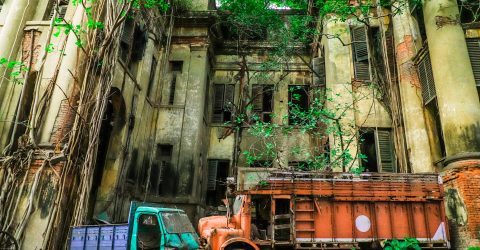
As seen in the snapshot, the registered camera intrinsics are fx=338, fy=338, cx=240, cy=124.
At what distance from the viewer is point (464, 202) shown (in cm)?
844

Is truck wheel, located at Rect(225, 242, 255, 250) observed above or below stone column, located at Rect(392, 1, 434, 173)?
below

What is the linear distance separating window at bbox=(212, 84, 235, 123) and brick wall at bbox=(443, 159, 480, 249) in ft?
35.9

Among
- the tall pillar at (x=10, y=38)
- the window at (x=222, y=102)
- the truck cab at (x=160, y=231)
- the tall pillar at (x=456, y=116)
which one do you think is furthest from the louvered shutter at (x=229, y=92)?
the truck cab at (x=160, y=231)

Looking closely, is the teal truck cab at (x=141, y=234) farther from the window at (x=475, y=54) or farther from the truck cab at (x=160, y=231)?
the window at (x=475, y=54)

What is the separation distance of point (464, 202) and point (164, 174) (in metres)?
11.1

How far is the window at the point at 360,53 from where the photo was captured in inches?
530

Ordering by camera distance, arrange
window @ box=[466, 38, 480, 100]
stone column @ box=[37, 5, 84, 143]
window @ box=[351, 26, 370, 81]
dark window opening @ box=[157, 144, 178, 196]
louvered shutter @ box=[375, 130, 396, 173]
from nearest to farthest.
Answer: stone column @ box=[37, 5, 84, 143]
window @ box=[466, 38, 480, 100]
louvered shutter @ box=[375, 130, 396, 173]
window @ box=[351, 26, 370, 81]
dark window opening @ box=[157, 144, 178, 196]

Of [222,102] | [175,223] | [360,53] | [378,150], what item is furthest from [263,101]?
[175,223]

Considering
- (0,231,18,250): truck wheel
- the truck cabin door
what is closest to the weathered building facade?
(0,231,18,250): truck wheel

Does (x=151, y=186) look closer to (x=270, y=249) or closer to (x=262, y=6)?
(x=270, y=249)

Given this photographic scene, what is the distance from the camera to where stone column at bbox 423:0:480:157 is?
906 centimetres

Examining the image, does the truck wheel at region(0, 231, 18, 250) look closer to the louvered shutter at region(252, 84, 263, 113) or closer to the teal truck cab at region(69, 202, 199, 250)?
the teal truck cab at region(69, 202, 199, 250)

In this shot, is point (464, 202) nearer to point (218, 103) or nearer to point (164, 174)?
point (164, 174)

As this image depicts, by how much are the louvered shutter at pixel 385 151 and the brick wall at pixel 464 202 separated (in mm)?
3235
